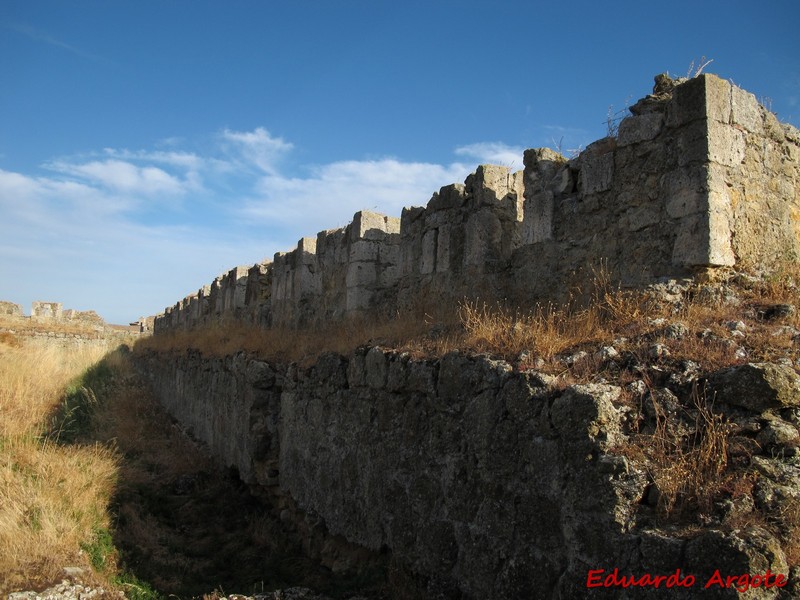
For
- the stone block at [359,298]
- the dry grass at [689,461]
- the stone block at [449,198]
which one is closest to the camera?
the dry grass at [689,461]

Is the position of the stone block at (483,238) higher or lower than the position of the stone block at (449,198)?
lower

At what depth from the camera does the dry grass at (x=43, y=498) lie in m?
4.79

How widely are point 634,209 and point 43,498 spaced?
5.65 metres

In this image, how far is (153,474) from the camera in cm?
794

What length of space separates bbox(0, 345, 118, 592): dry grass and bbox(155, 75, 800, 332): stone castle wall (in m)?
3.70

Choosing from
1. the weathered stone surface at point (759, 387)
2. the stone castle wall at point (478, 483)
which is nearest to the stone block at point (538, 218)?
the stone castle wall at point (478, 483)

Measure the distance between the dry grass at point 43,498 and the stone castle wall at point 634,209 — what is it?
12.2 ft

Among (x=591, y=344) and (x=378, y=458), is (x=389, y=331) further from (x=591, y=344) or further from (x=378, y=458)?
(x=591, y=344)

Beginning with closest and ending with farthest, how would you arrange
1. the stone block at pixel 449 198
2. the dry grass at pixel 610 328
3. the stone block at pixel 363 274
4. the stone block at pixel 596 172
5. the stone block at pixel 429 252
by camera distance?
the dry grass at pixel 610 328
the stone block at pixel 596 172
the stone block at pixel 449 198
the stone block at pixel 429 252
the stone block at pixel 363 274

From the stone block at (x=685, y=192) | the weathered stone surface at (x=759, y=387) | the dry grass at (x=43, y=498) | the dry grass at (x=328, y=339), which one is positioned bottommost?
the dry grass at (x=43, y=498)

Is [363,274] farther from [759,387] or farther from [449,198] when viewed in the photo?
[759,387]

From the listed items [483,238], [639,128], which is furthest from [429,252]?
[639,128]

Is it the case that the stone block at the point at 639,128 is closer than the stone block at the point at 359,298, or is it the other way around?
the stone block at the point at 639,128

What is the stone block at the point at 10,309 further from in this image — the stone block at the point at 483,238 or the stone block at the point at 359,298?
the stone block at the point at 483,238
